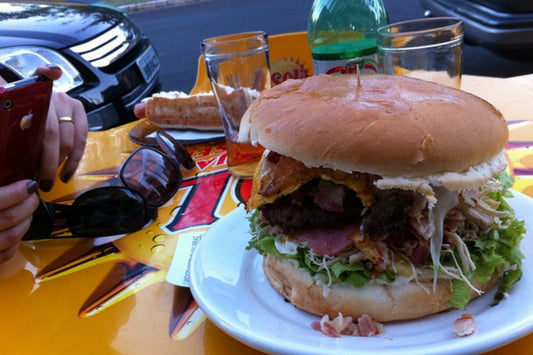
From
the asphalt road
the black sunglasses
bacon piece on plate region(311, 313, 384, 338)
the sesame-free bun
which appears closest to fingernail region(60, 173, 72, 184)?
the black sunglasses

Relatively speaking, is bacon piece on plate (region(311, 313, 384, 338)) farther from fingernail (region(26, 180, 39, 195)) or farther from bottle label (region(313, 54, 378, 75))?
bottle label (region(313, 54, 378, 75))

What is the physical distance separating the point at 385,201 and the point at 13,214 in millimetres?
1046

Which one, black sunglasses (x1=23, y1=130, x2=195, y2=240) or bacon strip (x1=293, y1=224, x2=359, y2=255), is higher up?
bacon strip (x1=293, y1=224, x2=359, y2=255)

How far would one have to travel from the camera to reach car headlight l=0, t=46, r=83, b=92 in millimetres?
3178

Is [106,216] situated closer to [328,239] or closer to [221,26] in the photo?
[328,239]

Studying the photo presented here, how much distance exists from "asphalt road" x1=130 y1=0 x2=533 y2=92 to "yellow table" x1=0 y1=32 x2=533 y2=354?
480 cm

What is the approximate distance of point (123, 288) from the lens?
1244 millimetres

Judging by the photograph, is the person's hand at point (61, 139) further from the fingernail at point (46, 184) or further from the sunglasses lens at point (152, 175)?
the sunglasses lens at point (152, 175)

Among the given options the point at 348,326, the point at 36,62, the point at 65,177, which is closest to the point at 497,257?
the point at 348,326

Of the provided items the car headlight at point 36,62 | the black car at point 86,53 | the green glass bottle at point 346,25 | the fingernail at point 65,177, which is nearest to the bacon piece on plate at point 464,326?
the green glass bottle at point 346,25

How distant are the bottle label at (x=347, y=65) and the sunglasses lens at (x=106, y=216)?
860mm

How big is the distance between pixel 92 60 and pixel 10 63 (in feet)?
1.89

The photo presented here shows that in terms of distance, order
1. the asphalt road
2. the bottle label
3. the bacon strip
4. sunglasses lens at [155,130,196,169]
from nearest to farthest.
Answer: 1. the bacon strip
2. the bottle label
3. sunglasses lens at [155,130,196,169]
4. the asphalt road

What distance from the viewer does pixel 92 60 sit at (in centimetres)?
357
